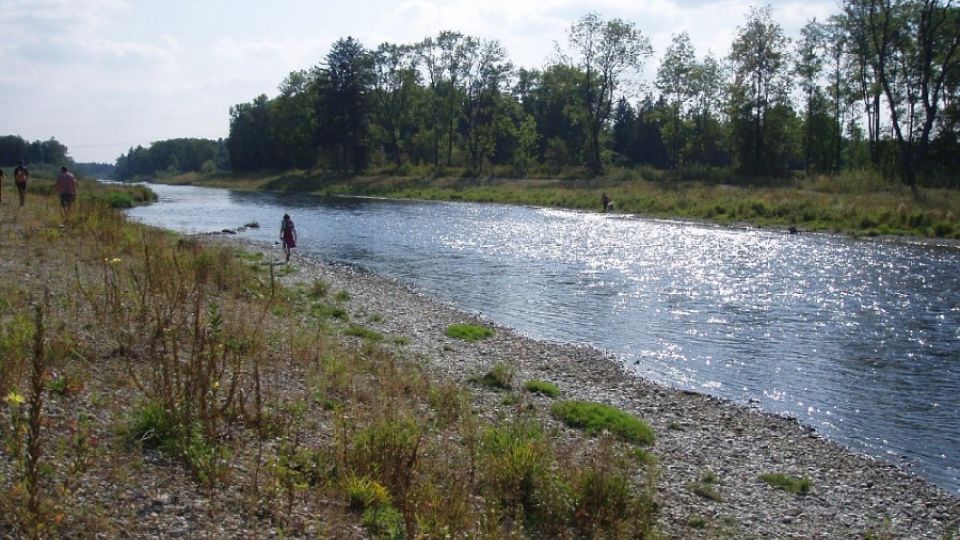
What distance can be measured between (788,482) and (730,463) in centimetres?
96

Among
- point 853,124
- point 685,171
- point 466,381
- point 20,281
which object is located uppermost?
point 853,124

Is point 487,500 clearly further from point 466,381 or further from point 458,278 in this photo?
point 458,278

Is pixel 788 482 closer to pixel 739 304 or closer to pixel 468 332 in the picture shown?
pixel 468 332

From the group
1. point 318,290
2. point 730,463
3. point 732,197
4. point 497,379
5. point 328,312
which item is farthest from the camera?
point 732,197

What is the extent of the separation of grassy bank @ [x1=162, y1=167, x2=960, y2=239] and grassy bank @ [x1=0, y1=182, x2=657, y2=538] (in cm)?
3889

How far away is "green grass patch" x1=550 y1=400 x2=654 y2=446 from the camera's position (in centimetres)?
1240

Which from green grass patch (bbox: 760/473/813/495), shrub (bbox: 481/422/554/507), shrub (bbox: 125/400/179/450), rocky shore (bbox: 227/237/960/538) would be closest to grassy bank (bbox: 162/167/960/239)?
rocky shore (bbox: 227/237/960/538)

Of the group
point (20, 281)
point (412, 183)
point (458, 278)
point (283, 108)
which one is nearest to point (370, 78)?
point (412, 183)

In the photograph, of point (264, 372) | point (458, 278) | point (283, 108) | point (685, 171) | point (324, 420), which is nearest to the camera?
point (324, 420)

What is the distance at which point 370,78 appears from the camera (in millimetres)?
102688

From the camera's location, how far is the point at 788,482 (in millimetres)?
10977

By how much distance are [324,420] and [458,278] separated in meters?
21.0

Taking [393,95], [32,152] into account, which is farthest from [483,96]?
[32,152]

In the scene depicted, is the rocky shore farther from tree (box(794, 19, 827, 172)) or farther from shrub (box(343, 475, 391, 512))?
tree (box(794, 19, 827, 172))
